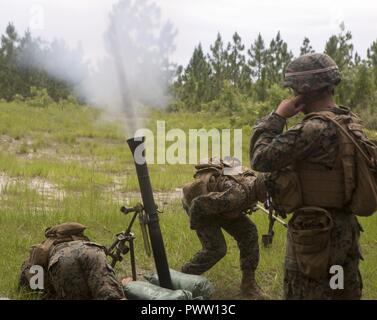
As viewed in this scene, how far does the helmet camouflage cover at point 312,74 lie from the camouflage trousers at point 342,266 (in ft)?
2.68

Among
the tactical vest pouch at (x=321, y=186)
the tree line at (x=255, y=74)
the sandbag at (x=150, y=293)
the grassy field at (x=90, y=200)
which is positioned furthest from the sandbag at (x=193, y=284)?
the tree line at (x=255, y=74)

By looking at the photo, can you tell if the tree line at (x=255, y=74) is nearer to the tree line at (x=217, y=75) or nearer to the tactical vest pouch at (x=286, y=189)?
the tree line at (x=217, y=75)

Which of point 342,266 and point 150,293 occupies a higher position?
point 342,266

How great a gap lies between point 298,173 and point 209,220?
61.6 inches

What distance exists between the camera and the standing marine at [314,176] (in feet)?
11.0

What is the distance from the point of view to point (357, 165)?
3.35 meters

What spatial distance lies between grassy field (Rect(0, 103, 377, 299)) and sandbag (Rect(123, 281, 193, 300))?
847 mm

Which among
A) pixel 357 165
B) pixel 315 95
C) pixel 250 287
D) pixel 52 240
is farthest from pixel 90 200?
pixel 357 165

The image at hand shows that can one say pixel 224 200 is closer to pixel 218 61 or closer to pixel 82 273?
pixel 82 273

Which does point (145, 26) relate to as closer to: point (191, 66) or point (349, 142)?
point (349, 142)

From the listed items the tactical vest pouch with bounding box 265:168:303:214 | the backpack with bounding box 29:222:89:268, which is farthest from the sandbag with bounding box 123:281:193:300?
the tactical vest pouch with bounding box 265:168:303:214

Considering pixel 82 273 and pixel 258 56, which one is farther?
pixel 258 56

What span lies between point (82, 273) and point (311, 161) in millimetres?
1806
